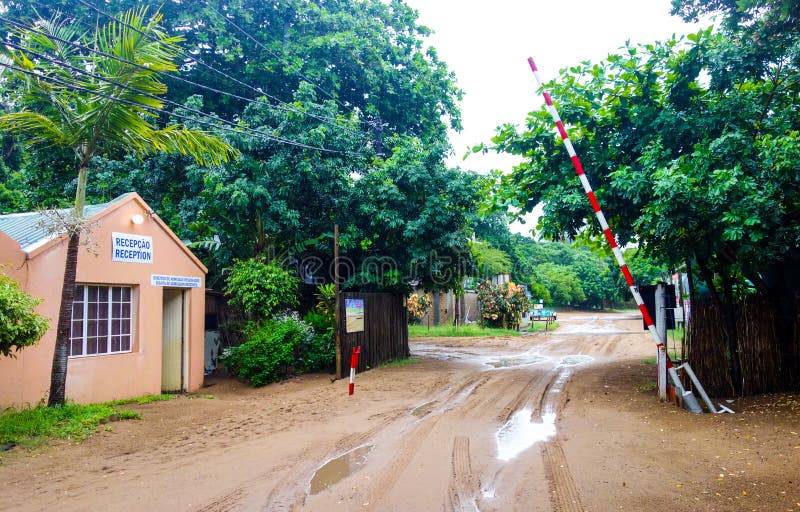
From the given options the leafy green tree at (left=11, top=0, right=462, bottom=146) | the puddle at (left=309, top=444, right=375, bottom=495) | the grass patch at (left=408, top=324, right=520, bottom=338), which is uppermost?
the leafy green tree at (left=11, top=0, right=462, bottom=146)

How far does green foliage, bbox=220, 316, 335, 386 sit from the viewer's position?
1264 cm

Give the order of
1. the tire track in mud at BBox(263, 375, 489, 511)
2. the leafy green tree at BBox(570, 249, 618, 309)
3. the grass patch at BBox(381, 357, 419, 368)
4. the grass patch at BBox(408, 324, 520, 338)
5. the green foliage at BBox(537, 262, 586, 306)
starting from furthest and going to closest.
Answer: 1. the leafy green tree at BBox(570, 249, 618, 309)
2. the green foliage at BBox(537, 262, 586, 306)
3. the grass patch at BBox(408, 324, 520, 338)
4. the grass patch at BBox(381, 357, 419, 368)
5. the tire track in mud at BBox(263, 375, 489, 511)

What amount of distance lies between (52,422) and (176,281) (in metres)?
4.58

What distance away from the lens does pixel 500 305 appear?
28.7 meters

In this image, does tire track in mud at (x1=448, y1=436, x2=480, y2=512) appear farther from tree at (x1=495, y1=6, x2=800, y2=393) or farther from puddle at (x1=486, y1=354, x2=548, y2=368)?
puddle at (x1=486, y1=354, x2=548, y2=368)

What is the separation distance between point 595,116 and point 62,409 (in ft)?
34.6

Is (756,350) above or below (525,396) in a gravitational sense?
above

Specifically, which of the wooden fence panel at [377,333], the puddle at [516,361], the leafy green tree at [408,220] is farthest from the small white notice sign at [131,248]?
the puddle at [516,361]

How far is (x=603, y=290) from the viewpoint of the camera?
52.6 metres

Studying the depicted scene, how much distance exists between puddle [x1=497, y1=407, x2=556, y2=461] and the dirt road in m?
0.03

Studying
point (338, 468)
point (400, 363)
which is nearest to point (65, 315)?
point (338, 468)

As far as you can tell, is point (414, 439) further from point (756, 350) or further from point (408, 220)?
point (408, 220)

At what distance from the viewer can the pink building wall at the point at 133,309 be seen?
8945mm

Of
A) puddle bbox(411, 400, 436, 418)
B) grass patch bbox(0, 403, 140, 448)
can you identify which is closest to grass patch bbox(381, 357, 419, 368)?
puddle bbox(411, 400, 436, 418)
